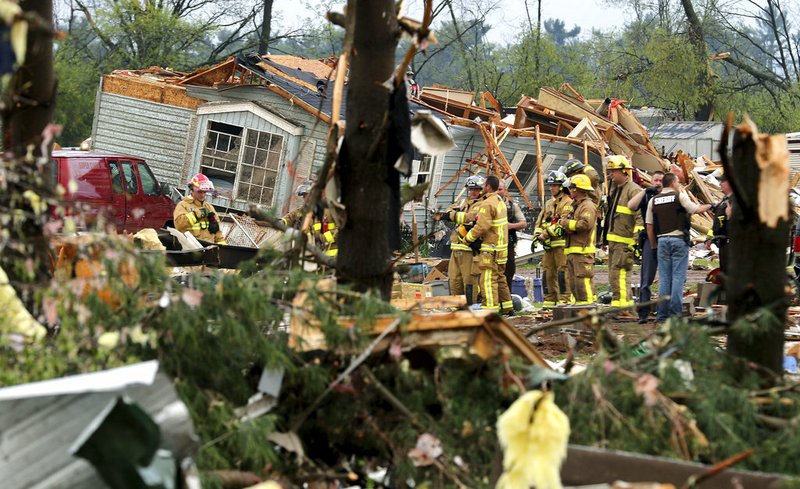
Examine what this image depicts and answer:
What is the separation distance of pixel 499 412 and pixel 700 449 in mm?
870

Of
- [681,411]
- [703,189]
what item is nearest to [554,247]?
[681,411]

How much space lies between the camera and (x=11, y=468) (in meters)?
3.47

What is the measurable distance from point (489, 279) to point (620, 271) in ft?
5.37

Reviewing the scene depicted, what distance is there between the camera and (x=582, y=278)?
41.2 feet

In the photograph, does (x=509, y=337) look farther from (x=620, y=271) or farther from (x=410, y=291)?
(x=620, y=271)

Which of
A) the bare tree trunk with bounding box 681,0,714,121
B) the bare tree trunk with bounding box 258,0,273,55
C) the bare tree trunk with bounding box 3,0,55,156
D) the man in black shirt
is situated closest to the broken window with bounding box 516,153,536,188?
the man in black shirt

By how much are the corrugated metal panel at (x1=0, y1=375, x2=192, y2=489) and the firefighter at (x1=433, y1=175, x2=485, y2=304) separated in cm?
952

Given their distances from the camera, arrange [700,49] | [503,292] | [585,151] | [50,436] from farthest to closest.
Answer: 1. [700,49]
2. [585,151]
3. [503,292]
4. [50,436]

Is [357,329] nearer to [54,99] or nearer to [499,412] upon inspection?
[499,412]

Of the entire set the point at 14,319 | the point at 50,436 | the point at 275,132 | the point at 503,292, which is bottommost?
the point at 50,436

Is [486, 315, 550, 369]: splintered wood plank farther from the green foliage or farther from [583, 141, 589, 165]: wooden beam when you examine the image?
[583, 141, 589, 165]: wooden beam

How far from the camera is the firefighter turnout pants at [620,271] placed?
40.0 feet

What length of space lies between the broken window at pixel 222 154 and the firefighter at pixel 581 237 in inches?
455

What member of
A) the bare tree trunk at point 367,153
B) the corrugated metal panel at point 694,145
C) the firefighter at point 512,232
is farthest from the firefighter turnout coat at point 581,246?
the corrugated metal panel at point 694,145
